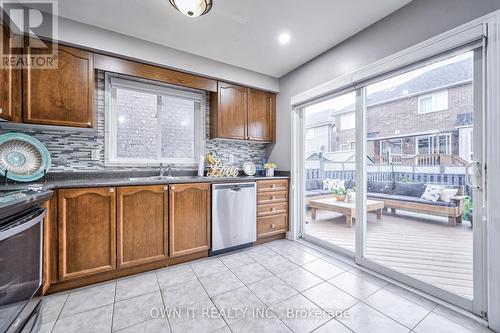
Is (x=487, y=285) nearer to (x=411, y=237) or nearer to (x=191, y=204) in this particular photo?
(x=411, y=237)

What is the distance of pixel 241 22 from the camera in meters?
2.07

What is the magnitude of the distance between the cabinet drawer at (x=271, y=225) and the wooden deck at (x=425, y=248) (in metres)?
0.90

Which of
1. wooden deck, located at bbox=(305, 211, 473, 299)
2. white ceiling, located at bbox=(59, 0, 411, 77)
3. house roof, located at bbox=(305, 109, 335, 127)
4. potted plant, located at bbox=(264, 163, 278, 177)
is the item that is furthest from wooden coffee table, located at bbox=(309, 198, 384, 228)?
white ceiling, located at bbox=(59, 0, 411, 77)

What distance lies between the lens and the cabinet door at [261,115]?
3273mm

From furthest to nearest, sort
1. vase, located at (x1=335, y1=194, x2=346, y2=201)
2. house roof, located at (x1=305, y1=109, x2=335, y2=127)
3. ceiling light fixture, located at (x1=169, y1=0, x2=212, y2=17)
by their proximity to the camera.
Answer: vase, located at (x1=335, y1=194, x2=346, y2=201)
house roof, located at (x1=305, y1=109, x2=335, y2=127)
ceiling light fixture, located at (x1=169, y1=0, x2=212, y2=17)

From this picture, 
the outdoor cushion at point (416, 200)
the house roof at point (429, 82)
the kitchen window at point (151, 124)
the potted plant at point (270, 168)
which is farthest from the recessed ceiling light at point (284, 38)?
the outdoor cushion at point (416, 200)

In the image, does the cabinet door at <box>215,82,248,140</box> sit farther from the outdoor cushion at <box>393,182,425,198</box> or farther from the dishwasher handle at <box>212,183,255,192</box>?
the outdoor cushion at <box>393,182,425,198</box>

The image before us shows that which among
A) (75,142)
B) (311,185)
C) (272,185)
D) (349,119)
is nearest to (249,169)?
(272,185)

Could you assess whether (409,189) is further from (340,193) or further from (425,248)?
(340,193)

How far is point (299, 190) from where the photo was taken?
3217mm

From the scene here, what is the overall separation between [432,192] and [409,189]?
0.19m

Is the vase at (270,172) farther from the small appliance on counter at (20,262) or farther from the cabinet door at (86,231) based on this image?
the small appliance on counter at (20,262)

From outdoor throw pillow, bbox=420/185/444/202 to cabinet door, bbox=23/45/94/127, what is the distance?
3.39m

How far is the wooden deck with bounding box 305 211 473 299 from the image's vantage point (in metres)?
1.65
